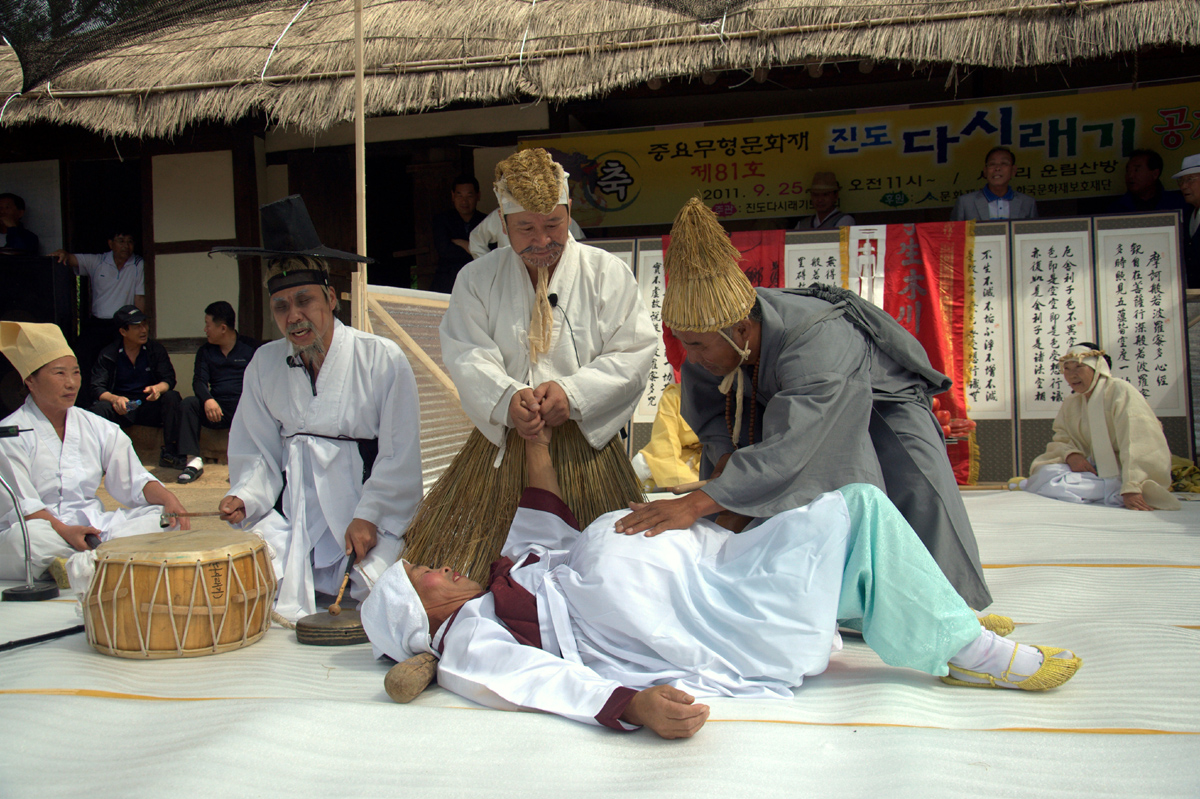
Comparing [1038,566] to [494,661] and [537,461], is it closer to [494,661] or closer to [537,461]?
[537,461]

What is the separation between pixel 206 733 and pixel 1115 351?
18.3ft

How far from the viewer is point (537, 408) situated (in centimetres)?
281

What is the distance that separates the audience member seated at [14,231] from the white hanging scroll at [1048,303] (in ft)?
24.1

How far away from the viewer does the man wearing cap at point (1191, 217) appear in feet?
18.3

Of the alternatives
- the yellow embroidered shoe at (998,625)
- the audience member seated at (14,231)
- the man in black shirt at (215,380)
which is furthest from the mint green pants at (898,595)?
the audience member seated at (14,231)

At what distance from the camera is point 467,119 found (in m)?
6.76

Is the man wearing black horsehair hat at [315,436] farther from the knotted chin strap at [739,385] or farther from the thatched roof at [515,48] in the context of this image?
the thatched roof at [515,48]

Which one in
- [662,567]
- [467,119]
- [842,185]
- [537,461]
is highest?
[467,119]

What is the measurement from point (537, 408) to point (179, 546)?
1140 millimetres

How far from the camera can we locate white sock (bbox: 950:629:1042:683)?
6.71 feet

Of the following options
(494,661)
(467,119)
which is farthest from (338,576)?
(467,119)

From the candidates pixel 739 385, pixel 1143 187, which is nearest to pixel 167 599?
pixel 739 385

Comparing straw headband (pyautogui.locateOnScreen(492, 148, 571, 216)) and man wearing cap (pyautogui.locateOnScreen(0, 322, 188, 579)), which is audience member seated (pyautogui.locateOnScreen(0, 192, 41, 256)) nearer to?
man wearing cap (pyautogui.locateOnScreen(0, 322, 188, 579))

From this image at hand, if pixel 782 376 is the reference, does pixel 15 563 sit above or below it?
below
